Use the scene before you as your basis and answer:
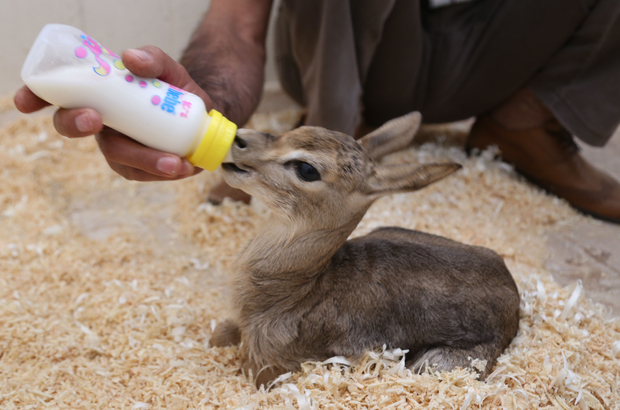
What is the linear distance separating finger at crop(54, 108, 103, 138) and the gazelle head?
1.22 feet

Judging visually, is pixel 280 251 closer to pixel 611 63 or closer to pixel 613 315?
pixel 613 315

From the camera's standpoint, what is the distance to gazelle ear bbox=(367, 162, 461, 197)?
1.40m

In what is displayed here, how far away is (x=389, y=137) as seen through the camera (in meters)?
1.71

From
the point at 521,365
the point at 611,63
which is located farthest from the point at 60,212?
the point at 611,63

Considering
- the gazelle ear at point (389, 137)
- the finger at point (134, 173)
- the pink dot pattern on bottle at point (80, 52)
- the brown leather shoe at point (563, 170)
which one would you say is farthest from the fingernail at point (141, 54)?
the brown leather shoe at point (563, 170)

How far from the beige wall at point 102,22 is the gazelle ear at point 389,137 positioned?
2.39 meters

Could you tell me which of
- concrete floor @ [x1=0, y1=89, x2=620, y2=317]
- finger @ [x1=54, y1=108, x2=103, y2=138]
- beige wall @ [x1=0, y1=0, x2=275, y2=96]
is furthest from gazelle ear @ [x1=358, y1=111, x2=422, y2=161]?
beige wall @ [x1=0, y1=0, x2=275, y2=96]

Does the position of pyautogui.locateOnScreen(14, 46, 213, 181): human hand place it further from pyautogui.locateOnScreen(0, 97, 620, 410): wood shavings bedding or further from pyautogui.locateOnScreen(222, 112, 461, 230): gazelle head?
pyautogui.locateOnScreen(0, 97, 620, 410): wood shavings bedding

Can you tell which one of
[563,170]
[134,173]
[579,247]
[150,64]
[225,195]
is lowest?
[225,195]

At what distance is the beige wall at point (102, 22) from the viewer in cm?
349

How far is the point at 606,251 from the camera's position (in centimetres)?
269

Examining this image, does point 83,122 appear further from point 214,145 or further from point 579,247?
point 579,247

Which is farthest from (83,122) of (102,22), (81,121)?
(102,22)

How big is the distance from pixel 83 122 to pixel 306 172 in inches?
24.2
